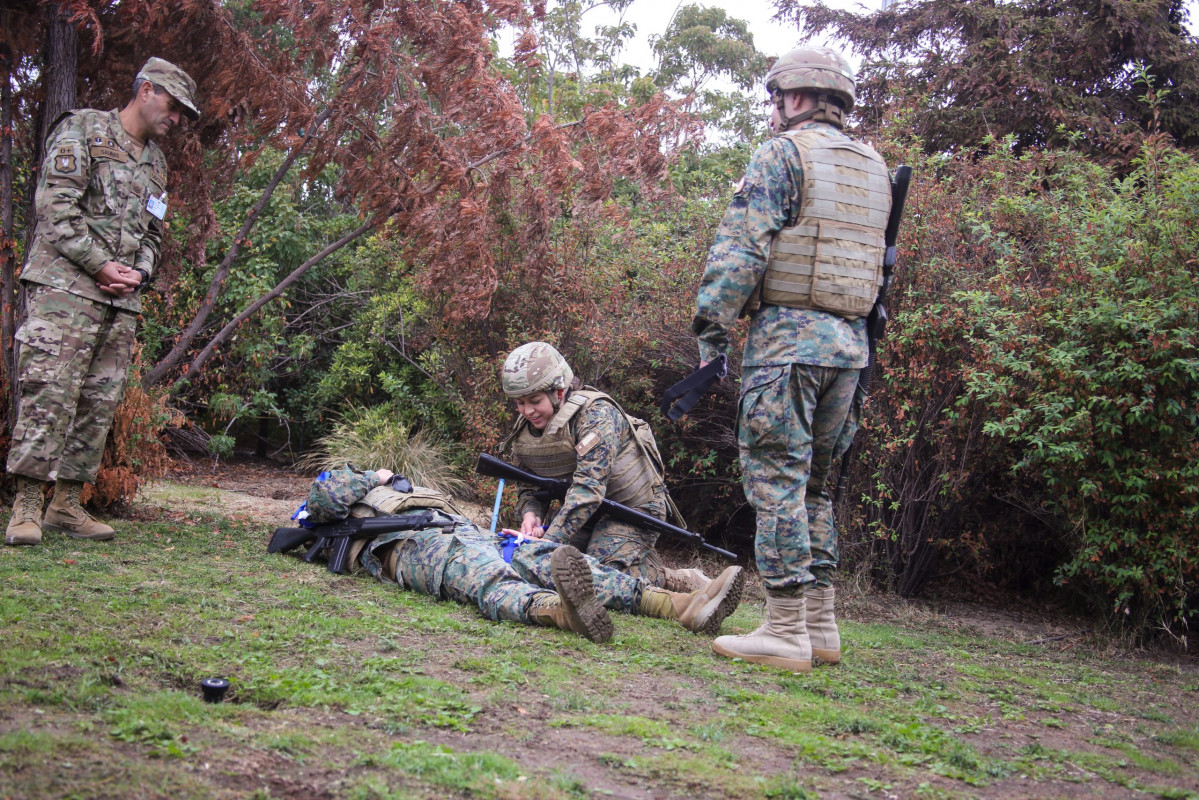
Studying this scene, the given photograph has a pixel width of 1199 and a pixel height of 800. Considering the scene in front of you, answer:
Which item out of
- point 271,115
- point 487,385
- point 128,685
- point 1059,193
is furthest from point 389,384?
point 128,685

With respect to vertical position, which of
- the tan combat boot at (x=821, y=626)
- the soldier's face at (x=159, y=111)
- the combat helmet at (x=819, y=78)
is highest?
the combat helmet at (x=819, y=78)

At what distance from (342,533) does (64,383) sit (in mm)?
1694

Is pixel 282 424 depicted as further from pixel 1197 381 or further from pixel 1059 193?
pixel 1197 381

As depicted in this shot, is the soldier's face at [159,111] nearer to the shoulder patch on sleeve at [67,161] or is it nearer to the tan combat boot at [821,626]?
the shoulder patch on sleeve at [67,161]

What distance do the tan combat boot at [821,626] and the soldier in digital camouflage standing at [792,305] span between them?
13 cm

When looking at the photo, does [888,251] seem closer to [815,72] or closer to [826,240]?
[826,240]

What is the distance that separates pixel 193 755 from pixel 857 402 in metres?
2.98

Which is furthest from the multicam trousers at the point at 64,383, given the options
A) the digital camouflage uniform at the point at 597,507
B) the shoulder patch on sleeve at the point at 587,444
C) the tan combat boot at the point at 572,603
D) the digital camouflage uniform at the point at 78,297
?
the tan combat boot at the point at 572,603

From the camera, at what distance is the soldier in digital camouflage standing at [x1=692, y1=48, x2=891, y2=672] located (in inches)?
147

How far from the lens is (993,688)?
3.79 meters

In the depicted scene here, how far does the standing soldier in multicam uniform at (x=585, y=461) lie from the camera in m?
4.88

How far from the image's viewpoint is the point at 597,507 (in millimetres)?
4945

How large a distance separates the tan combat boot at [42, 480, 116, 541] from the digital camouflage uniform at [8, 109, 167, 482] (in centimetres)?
15

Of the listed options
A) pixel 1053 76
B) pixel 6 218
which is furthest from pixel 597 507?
pixel 1053 76
